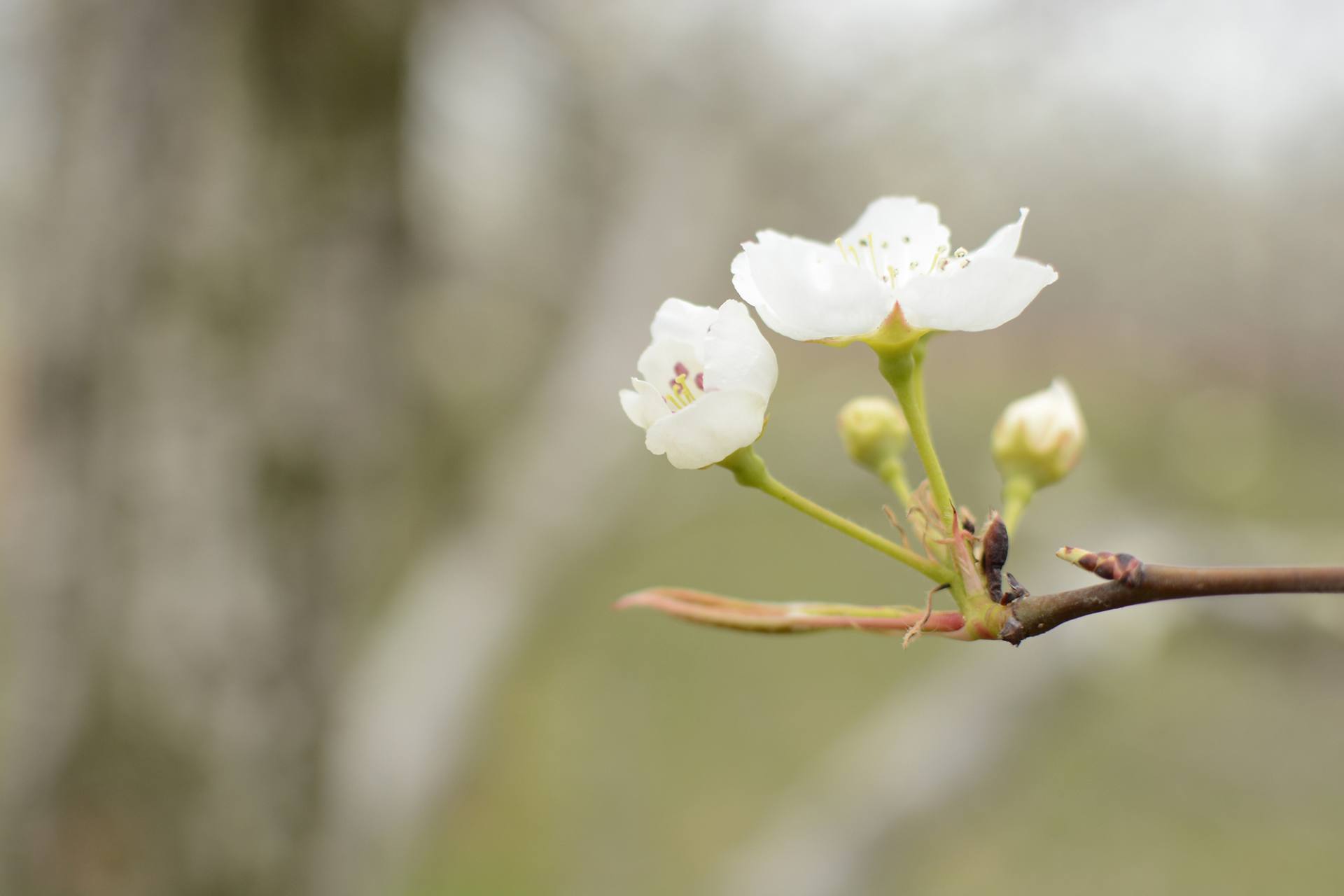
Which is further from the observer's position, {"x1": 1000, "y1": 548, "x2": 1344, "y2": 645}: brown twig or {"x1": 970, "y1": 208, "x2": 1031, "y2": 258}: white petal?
{"x1": 970, "y1": 208, "x2": 1031, "y2": 258}: white petal

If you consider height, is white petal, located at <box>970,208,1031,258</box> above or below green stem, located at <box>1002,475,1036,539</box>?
above

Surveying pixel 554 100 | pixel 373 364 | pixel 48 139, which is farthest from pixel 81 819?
pixel 554 100

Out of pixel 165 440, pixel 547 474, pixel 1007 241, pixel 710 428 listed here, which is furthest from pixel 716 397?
pixel 547 474

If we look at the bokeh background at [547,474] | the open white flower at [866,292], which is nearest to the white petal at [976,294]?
the open white flower at [866,292]

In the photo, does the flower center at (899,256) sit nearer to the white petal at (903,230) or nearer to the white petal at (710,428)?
the white petal at (903,230)

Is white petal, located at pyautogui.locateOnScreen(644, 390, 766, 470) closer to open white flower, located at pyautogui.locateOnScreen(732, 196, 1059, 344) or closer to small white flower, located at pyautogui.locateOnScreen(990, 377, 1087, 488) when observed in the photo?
open white flower, located at pyautogui.locateOnScreen(732, 196, 1059, 344)

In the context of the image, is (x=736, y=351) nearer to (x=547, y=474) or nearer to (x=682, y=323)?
(x=682, y=323)

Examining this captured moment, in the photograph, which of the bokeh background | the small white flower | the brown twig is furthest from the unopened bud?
the bokeh background
